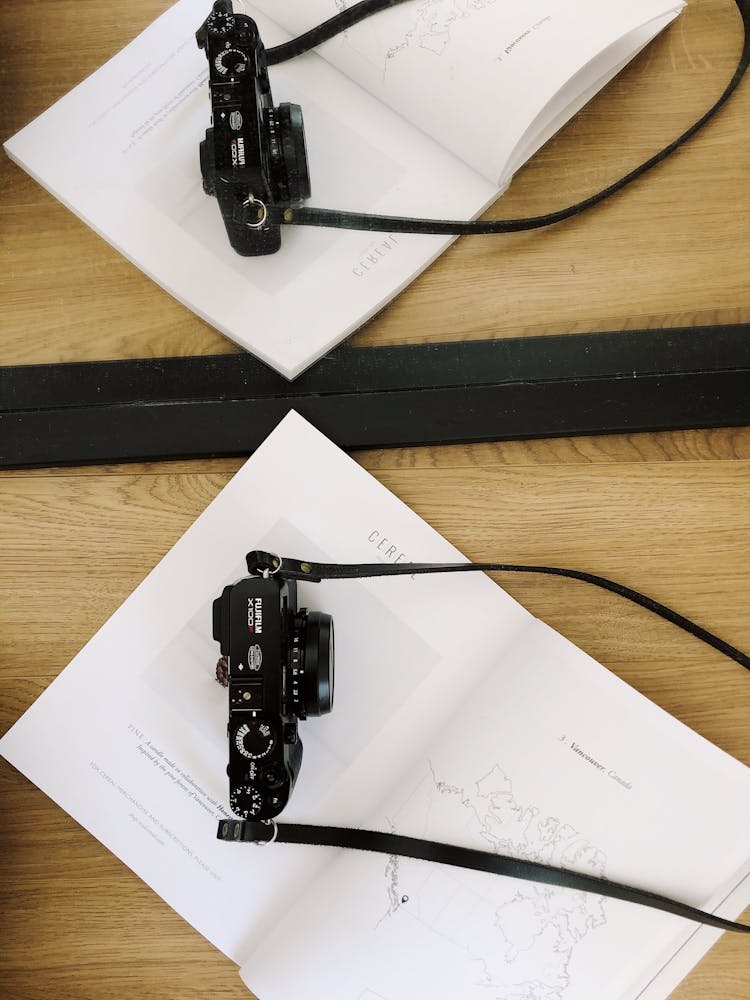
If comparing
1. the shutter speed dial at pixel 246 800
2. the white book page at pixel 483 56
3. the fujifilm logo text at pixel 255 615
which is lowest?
the shutter speed dial at pixel 246 800

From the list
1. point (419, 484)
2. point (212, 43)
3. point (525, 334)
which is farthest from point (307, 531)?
point (212, 43)

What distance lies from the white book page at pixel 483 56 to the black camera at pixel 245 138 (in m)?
0.07

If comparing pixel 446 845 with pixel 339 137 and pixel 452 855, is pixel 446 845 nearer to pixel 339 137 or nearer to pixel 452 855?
pixel 452 855

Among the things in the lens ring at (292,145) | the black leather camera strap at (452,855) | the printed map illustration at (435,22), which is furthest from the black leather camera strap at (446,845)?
the printed map illustration at (435,22)

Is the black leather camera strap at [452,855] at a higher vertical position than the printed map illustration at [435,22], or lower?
lower

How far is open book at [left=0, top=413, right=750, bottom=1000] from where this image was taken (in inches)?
20.7

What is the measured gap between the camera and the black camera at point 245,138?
516 mm

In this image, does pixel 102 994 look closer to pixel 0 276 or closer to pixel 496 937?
pixel 496 937

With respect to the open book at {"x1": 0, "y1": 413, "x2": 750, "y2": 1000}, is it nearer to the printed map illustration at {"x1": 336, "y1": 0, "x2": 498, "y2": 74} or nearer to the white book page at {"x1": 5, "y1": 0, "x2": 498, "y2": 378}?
the white book page at {"x1": 5, "y1": 0, "x2": 498, "y2": 378}

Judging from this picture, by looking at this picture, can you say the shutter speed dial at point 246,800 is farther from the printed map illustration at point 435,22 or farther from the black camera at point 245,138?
the printed map illustration at point 435,22

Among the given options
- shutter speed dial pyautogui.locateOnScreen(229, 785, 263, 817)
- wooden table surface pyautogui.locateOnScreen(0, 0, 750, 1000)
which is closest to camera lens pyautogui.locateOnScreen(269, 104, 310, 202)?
wooden table surface pyautogui.locateOnScreen(0, 0, 750, 1000)

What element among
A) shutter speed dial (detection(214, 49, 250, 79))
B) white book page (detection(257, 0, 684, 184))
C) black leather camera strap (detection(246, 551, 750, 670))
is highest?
white book page (detection(257, 0, 684, 184))

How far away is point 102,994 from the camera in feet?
1.82

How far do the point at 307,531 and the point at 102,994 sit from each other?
32cm
